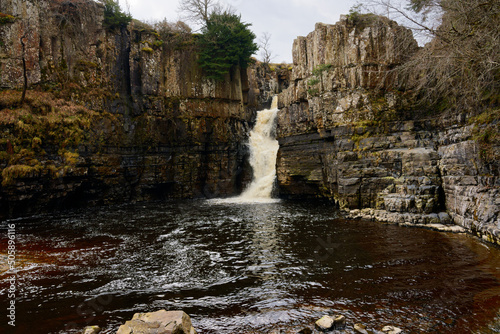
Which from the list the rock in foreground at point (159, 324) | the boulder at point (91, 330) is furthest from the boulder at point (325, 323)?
the boulder at point (91, 330)

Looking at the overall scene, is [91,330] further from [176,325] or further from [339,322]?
[339,322]

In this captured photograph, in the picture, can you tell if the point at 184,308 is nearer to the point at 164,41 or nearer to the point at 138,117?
the point at 138,117

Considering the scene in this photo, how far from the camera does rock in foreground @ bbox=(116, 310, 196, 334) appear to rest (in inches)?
179

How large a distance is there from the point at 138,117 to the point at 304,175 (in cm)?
1556

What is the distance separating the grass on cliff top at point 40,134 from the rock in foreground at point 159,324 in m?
16.7

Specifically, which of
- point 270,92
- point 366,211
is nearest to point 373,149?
point 366,211

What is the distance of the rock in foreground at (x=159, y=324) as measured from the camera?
14.9 ft

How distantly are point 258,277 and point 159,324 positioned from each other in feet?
13.1

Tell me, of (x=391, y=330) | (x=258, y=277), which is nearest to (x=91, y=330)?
(x=258, y=277)

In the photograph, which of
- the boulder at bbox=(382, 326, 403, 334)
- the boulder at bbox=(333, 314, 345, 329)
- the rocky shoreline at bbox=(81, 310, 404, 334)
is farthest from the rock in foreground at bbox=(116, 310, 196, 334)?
the boulder at bbox=(382, 326, 403, 334)

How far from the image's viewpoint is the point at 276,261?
31.2ft

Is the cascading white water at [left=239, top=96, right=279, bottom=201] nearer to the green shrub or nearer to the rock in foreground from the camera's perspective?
the green shrub

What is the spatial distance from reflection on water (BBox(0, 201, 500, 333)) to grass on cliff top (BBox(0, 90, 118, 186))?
4843 millimetres

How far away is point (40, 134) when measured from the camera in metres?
18.1
